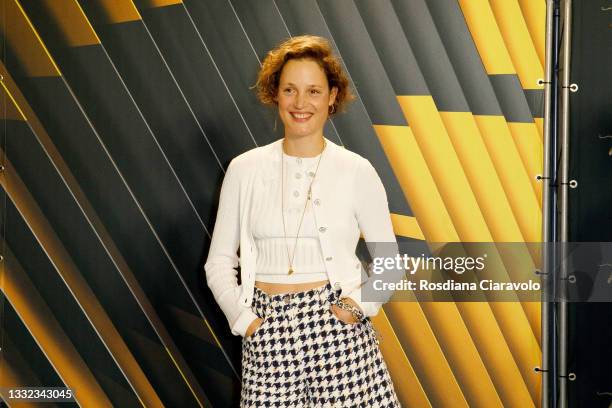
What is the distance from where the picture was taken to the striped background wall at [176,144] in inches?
120

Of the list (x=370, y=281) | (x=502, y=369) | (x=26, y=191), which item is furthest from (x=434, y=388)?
(x=26, y=191)

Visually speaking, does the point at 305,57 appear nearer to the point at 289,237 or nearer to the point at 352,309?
the point at 289,237

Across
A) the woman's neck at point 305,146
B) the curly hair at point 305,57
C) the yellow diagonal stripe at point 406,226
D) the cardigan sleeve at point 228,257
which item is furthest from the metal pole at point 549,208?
the cardigan sleeve at point 228,257

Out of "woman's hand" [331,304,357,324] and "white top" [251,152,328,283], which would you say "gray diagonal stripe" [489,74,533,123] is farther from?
"woman's hand" [331,304,357,324]

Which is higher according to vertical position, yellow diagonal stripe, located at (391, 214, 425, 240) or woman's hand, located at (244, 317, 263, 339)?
yellow diagonal stripe, located at (391, 214, 425, 240)

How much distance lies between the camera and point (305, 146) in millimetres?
2621

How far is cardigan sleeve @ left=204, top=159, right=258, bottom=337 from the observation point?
2525 millimetres

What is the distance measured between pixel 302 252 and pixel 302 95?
0.51 m

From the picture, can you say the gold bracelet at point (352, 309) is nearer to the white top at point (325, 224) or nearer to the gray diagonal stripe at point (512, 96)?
the white top at point (325, 224)

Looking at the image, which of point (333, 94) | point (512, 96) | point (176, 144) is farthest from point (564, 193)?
point (176, 144)

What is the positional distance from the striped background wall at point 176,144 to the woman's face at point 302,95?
0.55 meters

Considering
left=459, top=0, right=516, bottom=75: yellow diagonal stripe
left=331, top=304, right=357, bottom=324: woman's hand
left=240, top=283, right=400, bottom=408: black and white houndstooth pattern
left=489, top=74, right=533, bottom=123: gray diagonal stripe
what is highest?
left=459, top=0, right=516, bottom=75: yellow diagonal stripe

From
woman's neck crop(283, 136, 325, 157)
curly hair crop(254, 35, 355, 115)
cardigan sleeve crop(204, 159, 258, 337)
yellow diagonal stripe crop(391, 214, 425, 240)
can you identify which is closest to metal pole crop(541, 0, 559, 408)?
yellow diagonal stripe crop(391, 214, 425, 240)

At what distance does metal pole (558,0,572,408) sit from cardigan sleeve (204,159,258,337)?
1.31 m
